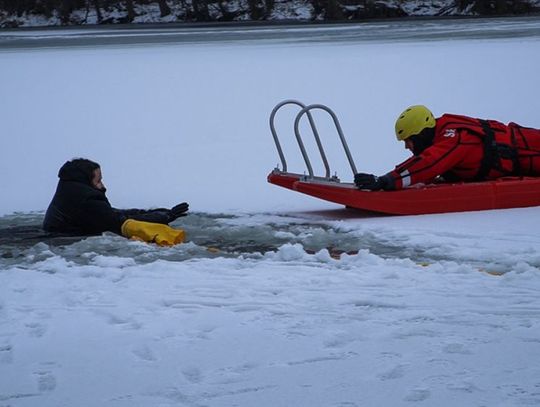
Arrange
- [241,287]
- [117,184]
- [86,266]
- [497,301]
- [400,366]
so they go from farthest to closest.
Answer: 1. [117,184]
2. [86,266]
3. [241,287]
4. [497,301]
5. [400,366]

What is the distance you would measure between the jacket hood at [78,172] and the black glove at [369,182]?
4.98 feet

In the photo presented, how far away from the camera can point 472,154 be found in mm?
6340

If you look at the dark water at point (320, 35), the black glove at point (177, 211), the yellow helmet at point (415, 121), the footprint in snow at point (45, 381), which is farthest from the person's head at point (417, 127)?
the dark water at point (320, 35)

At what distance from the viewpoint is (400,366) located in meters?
3.58

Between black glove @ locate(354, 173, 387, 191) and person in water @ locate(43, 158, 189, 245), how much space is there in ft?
3.56

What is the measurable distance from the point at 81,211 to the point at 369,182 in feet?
5.43

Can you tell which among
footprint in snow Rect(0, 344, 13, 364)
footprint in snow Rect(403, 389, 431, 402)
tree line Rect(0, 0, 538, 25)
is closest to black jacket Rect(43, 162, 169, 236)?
footprint in snow Rect(0, 344, 13, 364)

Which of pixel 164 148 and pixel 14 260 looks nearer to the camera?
pixel 14 260

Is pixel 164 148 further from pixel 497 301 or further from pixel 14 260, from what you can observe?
pixel 497 301

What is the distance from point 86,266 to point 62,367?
139 cm

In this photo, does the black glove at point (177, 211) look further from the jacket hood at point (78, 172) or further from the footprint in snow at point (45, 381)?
the footprint in snow at point (45, 381)

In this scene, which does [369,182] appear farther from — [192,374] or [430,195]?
[192,374]

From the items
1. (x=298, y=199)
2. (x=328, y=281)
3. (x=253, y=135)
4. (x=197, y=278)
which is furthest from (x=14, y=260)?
(x=253, y=135)

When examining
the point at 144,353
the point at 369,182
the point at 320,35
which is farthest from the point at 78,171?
the point at 320,35
